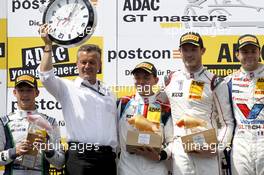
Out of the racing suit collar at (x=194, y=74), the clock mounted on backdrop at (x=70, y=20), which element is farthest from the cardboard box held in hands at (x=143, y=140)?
the clock mounted on backdrop at (x=70, y=20)

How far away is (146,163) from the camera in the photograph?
3.05 metres

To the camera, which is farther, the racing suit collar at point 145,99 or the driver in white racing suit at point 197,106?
the racing suit collar at point 145,99

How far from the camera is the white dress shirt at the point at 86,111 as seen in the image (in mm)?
2986

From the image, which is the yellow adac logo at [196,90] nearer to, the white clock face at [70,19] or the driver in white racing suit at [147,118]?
the driver in white racing suit at [147,118]

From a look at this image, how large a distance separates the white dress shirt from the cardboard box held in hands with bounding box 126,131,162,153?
0.13 meters

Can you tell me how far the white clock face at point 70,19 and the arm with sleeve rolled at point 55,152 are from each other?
0.69 m

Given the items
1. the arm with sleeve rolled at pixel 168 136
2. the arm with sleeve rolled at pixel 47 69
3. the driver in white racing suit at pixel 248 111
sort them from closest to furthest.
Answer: the arm with sleeve rolled at pixel 47 69 < the driver in white racing suit at pixel 248 111 < the arm with sleeve rolled at pixel 168 136

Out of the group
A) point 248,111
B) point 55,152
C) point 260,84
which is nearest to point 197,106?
point 248,111

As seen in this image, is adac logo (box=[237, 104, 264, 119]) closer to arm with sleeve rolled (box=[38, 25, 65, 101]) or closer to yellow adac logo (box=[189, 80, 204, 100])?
yellow adac logo (box=[189, 80, 204, 100])

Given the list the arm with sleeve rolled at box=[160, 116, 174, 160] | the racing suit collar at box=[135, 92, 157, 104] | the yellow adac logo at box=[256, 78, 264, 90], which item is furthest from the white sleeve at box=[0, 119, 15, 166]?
the yellow adac logo at box=[256, 78, 264, 90]

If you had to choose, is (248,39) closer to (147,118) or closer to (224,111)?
(224,111)

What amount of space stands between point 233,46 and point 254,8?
38 cm

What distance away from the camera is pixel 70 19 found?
3.14 m

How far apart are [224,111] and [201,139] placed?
32cm
